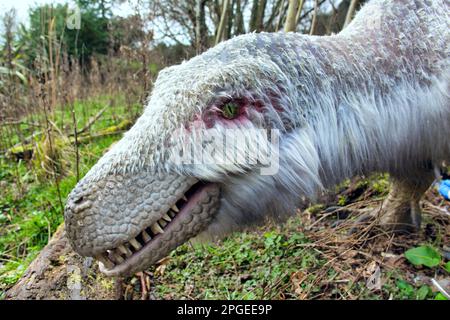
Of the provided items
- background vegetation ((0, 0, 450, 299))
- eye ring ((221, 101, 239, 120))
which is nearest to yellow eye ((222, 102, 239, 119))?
eye ring ((221, 101, 239, 120))

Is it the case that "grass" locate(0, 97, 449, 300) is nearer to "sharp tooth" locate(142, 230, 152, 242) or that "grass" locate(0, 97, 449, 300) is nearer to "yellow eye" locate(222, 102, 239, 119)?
"sharp tooth" locate(142, 230, 152, 242)

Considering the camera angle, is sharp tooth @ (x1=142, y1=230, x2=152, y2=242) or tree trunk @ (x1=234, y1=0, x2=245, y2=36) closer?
sharp tooth @ (x1=142, y1=230, x2=152, y2=242)

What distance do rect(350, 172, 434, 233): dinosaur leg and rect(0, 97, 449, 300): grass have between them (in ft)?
0.27

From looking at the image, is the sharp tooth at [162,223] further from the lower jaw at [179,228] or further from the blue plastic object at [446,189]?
the blue plastic object at [446,189]

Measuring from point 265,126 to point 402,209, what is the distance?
1.64m

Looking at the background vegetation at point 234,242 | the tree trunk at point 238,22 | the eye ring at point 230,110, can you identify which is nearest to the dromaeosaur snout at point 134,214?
the eye ring at point 230,110

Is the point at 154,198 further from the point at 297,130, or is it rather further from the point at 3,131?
the point at 3,131

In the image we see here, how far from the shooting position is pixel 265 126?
145 centimetres

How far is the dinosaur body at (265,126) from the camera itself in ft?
4.48

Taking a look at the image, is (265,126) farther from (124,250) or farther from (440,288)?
(440,288)

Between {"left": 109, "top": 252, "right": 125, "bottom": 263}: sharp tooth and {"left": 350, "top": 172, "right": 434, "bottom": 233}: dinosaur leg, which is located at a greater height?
{"left": 109, "top": 252, "right": 125, "bottom": 263}: sharp tooth

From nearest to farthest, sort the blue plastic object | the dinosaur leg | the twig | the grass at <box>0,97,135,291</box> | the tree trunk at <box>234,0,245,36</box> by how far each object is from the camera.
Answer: the twig, the blue plastic object, the dinosaur leg, the grass at <box>0,97,135,291</box>, the tree trunk at <box>234,0,245,36</box>

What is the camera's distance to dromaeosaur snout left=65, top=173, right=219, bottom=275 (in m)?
1.36

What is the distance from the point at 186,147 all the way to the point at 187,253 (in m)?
1.66
